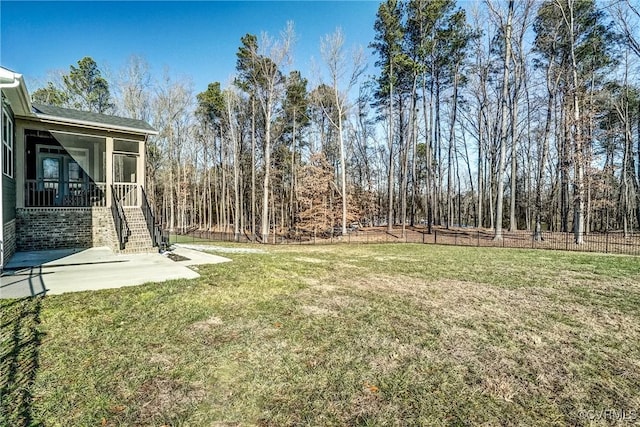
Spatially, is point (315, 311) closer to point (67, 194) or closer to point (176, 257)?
point (176, 257)

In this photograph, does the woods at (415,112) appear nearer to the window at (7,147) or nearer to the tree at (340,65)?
the tree at (340,65)

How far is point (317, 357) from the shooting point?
306 centimetres

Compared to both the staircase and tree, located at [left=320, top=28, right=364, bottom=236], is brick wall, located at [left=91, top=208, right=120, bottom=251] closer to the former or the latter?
the staircase

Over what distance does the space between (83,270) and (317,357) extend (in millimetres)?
5558

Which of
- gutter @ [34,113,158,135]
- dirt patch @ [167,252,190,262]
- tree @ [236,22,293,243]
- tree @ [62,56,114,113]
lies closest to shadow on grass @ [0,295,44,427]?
dirt patch @ [167,252,190,262]

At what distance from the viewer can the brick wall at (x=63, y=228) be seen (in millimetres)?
8406

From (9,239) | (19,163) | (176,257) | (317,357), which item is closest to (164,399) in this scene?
(317,357)

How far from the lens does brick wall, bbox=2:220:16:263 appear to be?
645 centimetres

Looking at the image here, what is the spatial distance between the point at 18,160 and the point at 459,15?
22.0 m

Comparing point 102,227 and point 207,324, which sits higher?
point 102,227

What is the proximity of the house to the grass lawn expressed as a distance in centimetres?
496

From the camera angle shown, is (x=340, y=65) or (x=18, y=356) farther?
(x=340, y=65)

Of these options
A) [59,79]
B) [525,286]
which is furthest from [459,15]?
[59,79]

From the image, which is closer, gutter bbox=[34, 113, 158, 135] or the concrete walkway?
the concrete walkway
